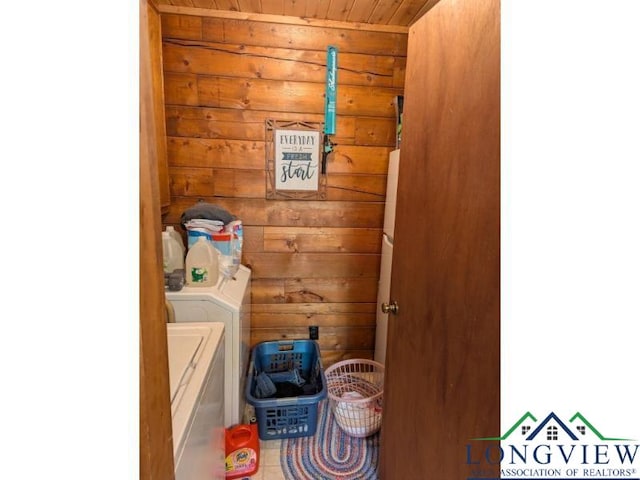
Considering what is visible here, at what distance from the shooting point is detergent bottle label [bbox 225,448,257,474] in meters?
1.55

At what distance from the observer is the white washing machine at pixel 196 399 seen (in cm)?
83

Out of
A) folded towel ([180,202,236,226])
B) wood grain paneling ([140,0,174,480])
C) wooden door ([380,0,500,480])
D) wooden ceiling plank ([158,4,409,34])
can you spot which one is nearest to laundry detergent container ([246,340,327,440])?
wooden door ([380,0,500,480])

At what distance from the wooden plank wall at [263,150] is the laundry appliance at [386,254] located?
0.43ft

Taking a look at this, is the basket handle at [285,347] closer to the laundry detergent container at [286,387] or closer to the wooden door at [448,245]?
the laundry detergent container at [286,387]

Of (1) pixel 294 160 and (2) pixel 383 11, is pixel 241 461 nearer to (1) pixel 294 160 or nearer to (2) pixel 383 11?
(1) pixel 294 160

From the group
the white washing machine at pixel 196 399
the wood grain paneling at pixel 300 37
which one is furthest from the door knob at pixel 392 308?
the wood grain paneling at pixel 300 37

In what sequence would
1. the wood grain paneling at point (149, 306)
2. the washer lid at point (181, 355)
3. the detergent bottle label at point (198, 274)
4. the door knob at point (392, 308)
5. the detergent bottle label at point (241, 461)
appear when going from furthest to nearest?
1. the detergent bottle label at point (198, 274)
2. the detergent bottle label at point (241, 461)
3. the door knob at point (392, 308)
4. the washer lid at point (181, 355)
5. the wood grain paneling at point (149, 306)
